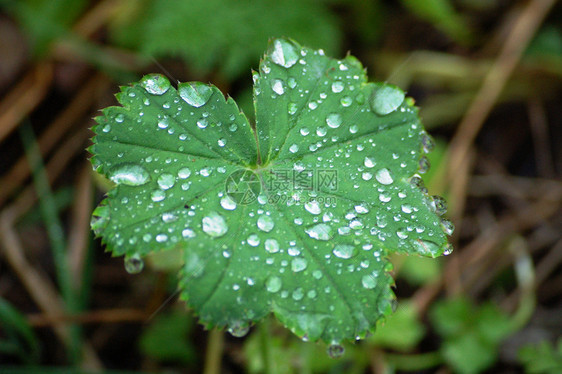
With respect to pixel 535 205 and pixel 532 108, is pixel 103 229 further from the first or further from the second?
pixel 532 108

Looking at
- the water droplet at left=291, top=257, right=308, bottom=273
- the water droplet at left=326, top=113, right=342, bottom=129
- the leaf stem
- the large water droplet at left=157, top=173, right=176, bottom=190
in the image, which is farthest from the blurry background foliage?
the water droplet at left=326, top=113, right=342, bottom=129

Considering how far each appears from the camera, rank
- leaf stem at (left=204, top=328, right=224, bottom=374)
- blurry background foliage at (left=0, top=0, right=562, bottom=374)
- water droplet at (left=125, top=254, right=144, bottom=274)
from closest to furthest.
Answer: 1. water droplet at (left=125, top=254, right=144, bottom=274)
2. leaf stem at (left=204, top=328, right=224, bottom=374)
3. blurry background foliage at (left=0, top=0, right=562, bottom=374)

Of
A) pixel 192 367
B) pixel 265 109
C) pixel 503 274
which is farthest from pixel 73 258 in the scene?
pixel 503 274

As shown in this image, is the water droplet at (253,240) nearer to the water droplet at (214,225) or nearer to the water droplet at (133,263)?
the water droplet at (214,225)

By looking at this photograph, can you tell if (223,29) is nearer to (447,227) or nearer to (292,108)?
(292,108)

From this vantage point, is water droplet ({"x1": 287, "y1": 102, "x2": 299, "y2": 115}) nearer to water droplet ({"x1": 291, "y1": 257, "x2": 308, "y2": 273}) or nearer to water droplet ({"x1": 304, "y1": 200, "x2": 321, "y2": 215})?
water droplet ({"x1": 304, "y1": 200, "x2": 321, "y2": 215})
